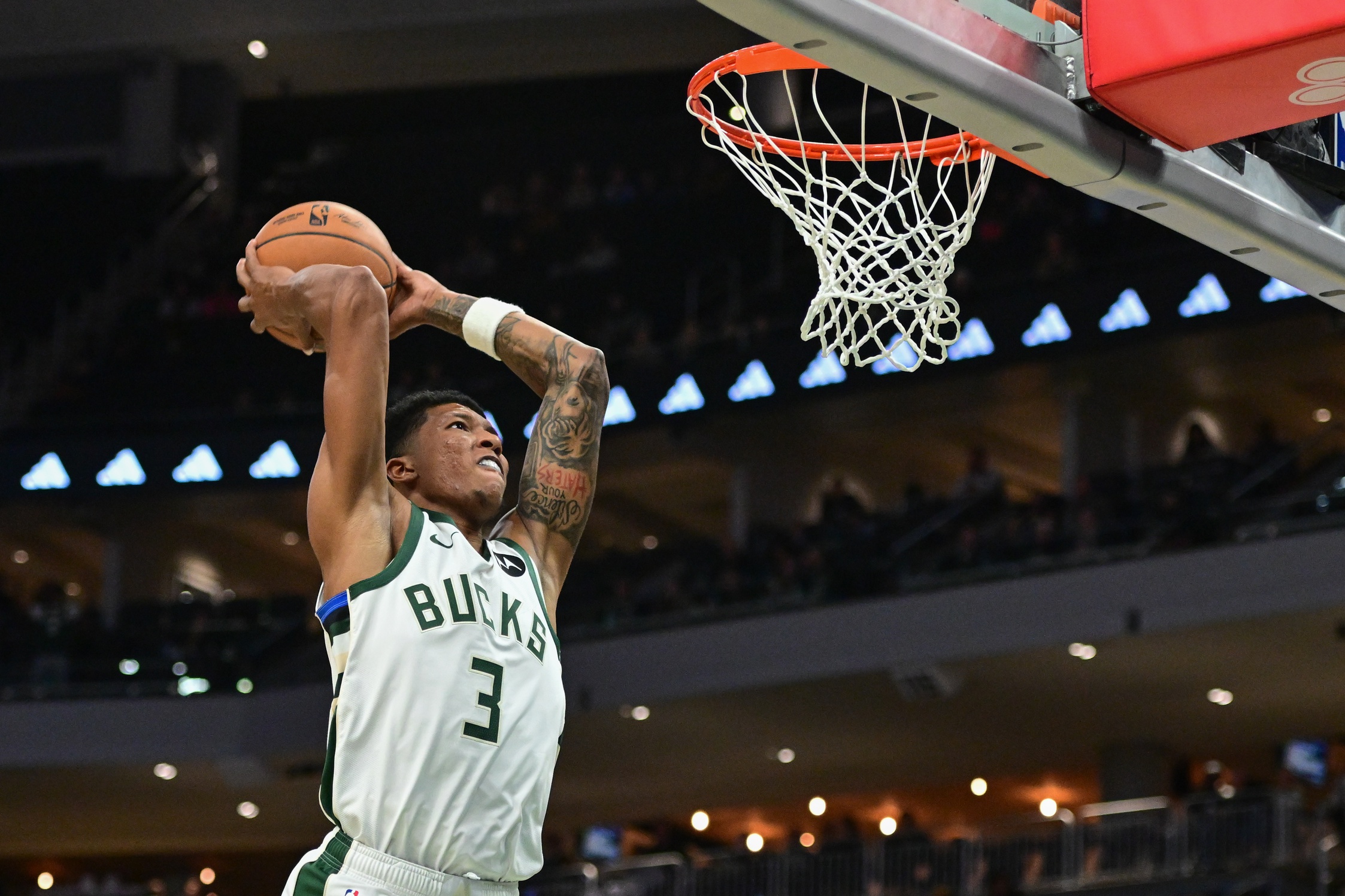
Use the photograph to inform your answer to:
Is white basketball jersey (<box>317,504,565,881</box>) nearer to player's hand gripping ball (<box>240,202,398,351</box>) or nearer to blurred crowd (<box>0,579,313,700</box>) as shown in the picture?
player's hand gripping ball (<box>240,202,398,351</box>)

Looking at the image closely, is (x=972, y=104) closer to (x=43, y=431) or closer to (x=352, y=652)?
(x=352, y=652)

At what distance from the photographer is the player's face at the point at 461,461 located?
13.9 ft

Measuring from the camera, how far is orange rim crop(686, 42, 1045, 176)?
5.22m

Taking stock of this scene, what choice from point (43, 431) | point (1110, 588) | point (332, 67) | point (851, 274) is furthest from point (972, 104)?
point (332, 67)

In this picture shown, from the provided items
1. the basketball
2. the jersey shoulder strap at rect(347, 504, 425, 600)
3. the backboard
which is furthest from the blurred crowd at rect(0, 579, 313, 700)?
the backboard

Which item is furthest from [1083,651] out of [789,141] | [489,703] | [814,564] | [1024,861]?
[489,703]

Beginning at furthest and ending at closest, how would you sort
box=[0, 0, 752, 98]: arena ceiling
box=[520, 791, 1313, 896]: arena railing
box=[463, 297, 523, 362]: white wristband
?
box=[0, 0, 752, 98]: arena ceiling < box=[520, 791, 1313, 896]: arena railing < box=[463, 297, 523, 362]: white wristband

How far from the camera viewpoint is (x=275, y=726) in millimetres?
19359

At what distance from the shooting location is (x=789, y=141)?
5.68 m

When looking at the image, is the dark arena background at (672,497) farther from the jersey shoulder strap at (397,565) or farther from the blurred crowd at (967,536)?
the jersey shoulder strap at (397,565)

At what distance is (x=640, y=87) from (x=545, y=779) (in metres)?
23.4

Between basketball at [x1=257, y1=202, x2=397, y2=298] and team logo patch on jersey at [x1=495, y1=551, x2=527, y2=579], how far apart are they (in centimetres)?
72

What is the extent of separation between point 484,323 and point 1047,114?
4.85ft

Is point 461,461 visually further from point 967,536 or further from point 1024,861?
point 967,536
